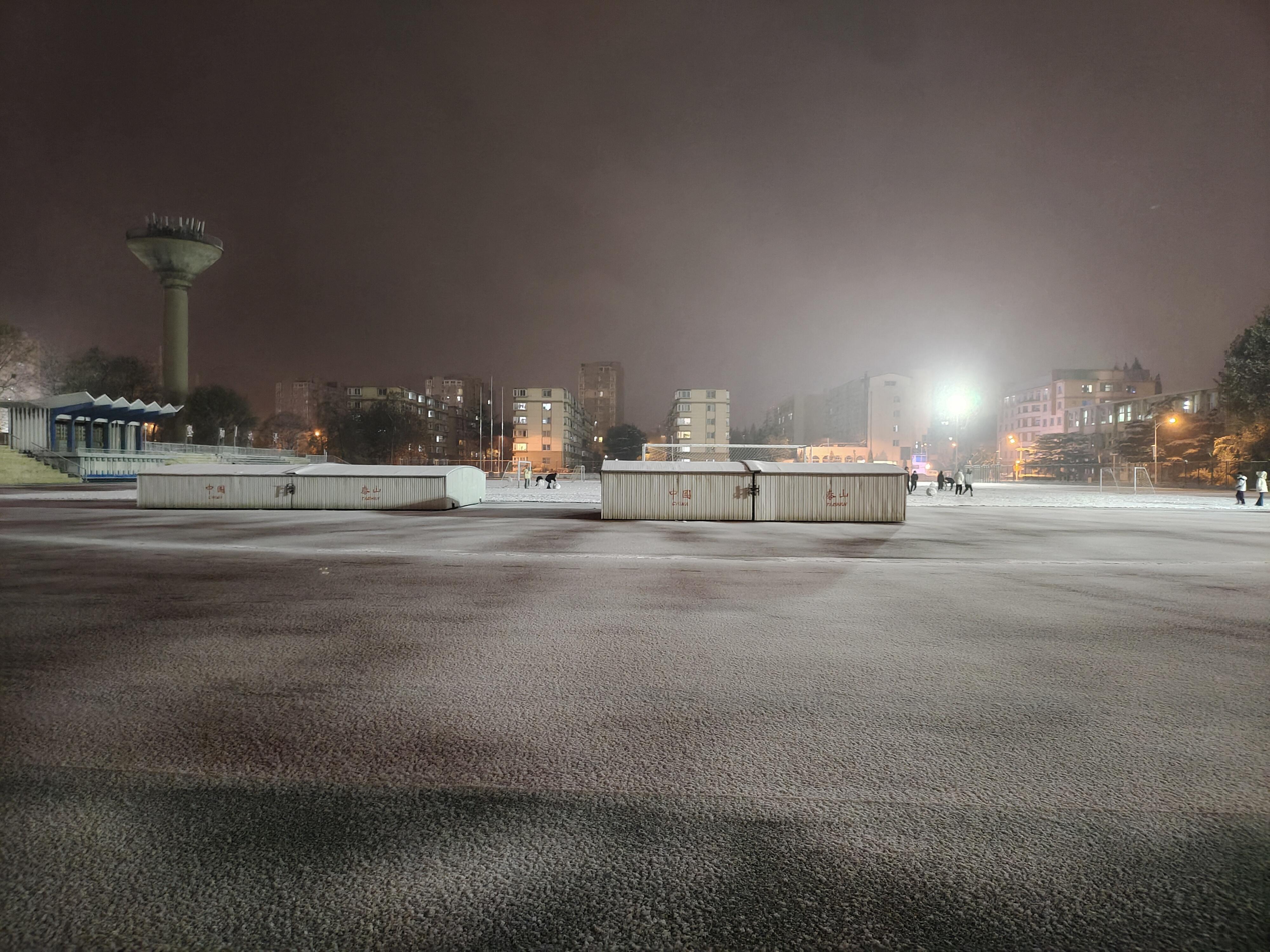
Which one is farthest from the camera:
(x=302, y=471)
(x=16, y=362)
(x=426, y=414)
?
(x=426, y=414)

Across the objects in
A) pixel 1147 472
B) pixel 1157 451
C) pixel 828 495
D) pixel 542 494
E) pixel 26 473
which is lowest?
pixel 542 494

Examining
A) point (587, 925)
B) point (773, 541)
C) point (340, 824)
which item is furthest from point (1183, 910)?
point (773, 541)

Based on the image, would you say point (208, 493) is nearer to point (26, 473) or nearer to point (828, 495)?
point (828, 495)

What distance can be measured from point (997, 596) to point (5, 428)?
7074cm

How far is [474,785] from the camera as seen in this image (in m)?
4.05

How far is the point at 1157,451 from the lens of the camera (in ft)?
219

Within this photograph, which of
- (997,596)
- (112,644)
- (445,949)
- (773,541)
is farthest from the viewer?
(773,541)

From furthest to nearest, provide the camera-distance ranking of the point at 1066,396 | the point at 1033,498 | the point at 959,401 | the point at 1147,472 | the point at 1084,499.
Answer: the point at 1066,396 → the point at 959,401 → the point at 1147,472 → the point at 1033,498 → the point at 1084,499

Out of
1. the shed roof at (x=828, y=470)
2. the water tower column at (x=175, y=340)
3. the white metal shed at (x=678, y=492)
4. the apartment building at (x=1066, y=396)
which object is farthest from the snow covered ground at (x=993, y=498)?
the apartment building at (x=1066, y=396)

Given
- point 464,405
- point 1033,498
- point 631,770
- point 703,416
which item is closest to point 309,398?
point 464,405

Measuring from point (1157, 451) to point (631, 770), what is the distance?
268 feet

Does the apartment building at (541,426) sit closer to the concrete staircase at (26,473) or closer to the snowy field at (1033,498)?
the snowy field at (1033,498)

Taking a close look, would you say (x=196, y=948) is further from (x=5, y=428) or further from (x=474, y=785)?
(x=5, y=428)

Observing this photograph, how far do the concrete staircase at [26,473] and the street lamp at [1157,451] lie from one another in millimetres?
90891
